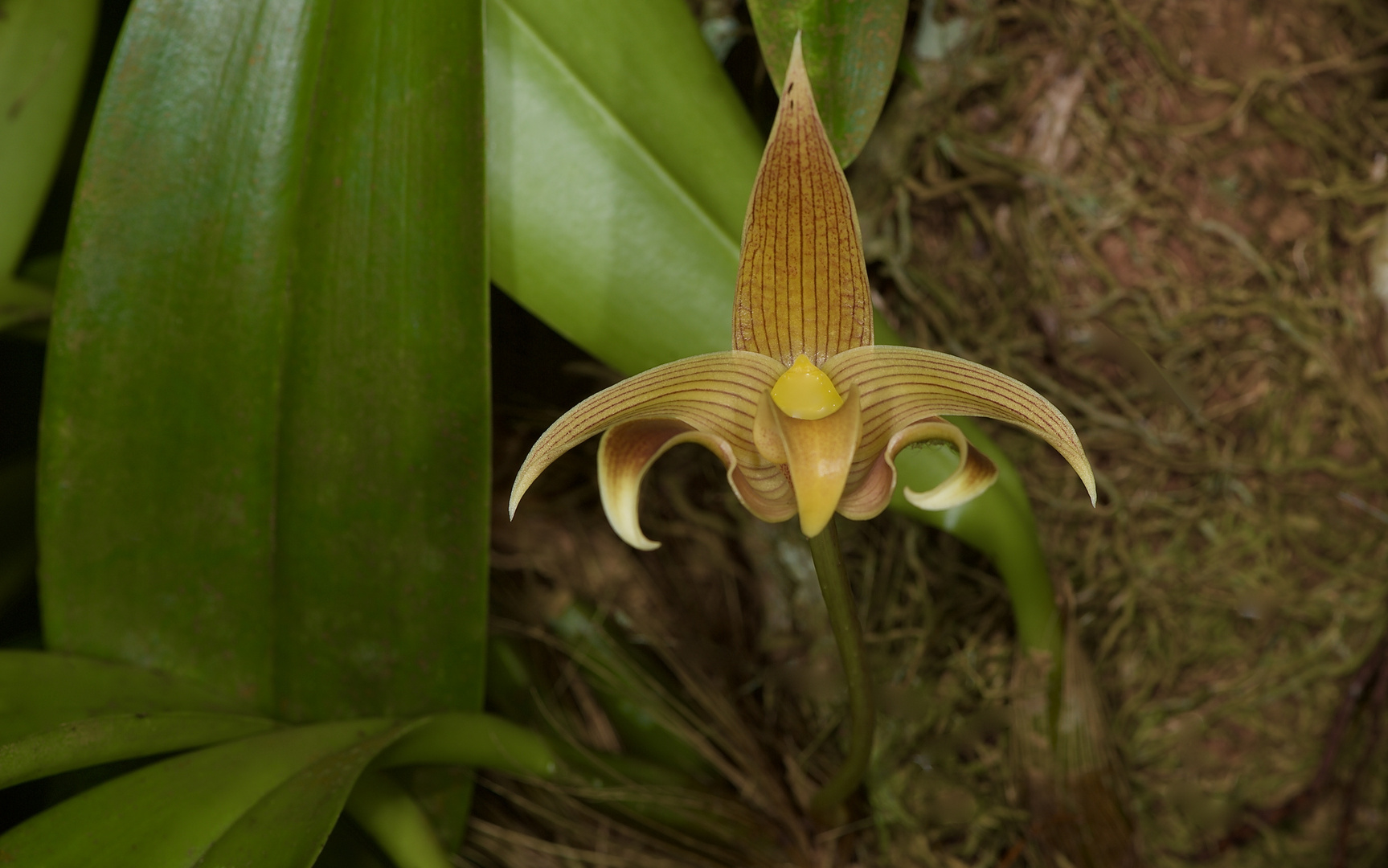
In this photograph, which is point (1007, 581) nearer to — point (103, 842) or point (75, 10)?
point (103, 842)

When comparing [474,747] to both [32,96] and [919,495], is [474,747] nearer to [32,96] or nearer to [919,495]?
[919,495]

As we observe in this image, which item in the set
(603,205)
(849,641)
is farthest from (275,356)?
(849,641)

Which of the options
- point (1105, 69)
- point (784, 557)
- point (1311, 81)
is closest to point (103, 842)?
point (784, 557)

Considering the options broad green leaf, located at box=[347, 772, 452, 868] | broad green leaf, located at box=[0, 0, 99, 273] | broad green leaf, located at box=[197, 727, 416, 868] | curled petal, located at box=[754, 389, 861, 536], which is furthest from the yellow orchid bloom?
broad green leaf, located at box=[0, 0, 99, 273]

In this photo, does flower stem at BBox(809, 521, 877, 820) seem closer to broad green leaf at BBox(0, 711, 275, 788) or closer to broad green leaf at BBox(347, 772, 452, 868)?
broad green leaf at BBox(347, 772, 452, 868)

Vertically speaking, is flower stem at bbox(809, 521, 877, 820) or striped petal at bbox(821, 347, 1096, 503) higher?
striped petal at bbox(821, 347, 1096, 503)
